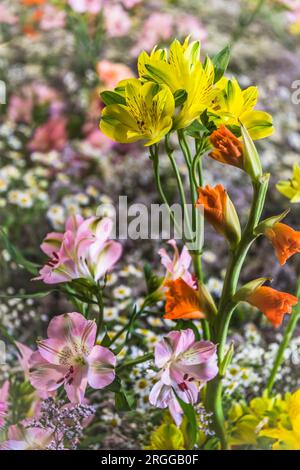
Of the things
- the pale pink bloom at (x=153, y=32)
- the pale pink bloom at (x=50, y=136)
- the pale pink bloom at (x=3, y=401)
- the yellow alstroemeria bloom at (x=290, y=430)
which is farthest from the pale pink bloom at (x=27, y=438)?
Result: the pale pink bloom at (x=153, y=32)

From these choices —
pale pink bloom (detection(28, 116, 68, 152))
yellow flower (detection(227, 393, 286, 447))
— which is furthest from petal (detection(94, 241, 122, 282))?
pale pink bloom (detection(28, 116, 68, 152))

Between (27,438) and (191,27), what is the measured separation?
0.49m

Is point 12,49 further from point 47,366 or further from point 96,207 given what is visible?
point 47,366

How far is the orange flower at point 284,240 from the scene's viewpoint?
33cm

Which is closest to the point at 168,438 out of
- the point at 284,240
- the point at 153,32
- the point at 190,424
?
the point at 190,424

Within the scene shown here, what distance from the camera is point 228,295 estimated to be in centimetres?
35

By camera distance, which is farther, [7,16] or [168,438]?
[7,16]

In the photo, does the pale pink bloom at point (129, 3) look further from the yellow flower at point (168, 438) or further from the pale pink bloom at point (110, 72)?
the yellow flower at point (168, 438)

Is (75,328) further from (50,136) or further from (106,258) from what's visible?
(50,136)

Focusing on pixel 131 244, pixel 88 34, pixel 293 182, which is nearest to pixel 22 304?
pixel 131 244

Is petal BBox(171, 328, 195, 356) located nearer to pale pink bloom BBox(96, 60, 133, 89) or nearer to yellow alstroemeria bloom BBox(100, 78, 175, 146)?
yellow alstroemeria bloom BBox(100, 78, 175, 146)

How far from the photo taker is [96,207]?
1.92 feet

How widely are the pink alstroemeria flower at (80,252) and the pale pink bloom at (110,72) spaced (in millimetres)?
316

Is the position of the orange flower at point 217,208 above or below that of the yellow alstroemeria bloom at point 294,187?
below
